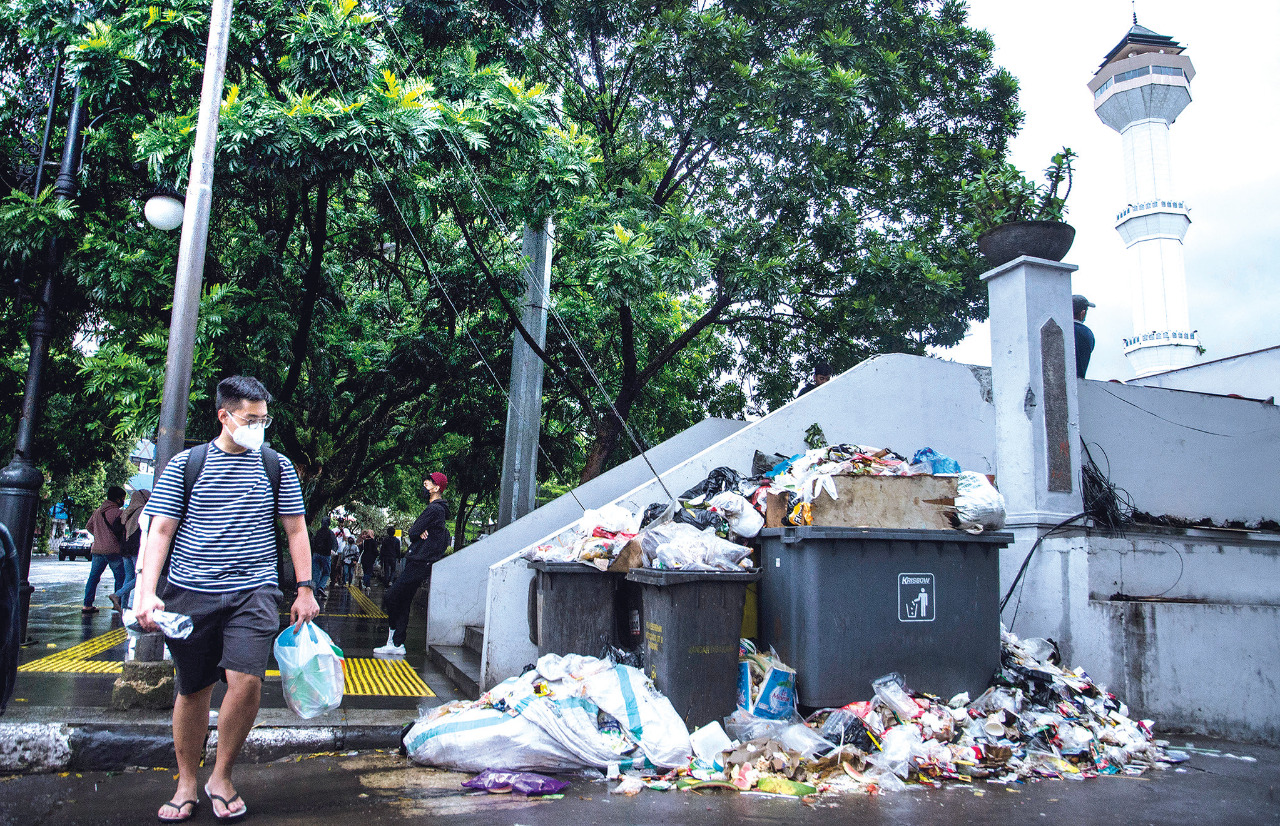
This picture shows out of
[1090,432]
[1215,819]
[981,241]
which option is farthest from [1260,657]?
[981,241]

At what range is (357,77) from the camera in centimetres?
767

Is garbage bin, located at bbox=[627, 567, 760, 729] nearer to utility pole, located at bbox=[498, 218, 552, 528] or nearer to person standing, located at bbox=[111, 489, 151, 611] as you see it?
utility pole, located at bbox=[498, 218, 552, 528]

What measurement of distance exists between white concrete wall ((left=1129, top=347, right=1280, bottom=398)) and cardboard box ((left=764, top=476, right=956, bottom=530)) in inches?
219

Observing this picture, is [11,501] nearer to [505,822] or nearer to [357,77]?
[357,77]

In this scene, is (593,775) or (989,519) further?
(989,519)

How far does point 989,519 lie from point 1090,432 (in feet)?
7.37

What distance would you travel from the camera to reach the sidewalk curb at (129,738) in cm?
405

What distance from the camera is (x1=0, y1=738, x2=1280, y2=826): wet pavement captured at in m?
3.45

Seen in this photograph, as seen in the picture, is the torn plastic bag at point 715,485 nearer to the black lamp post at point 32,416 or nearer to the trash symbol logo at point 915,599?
the trash symbol logo at point 915,599

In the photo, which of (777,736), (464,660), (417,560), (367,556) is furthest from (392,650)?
(367,556)

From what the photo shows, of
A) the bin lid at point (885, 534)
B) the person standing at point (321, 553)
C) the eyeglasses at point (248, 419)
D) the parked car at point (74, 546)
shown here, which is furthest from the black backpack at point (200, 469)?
the parked car at point (74, 546)

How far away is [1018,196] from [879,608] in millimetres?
3740

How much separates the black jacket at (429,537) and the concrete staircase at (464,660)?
0.79 meters

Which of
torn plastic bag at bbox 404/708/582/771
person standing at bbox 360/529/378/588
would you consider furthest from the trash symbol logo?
person standing at bbox 360/529/378/588
